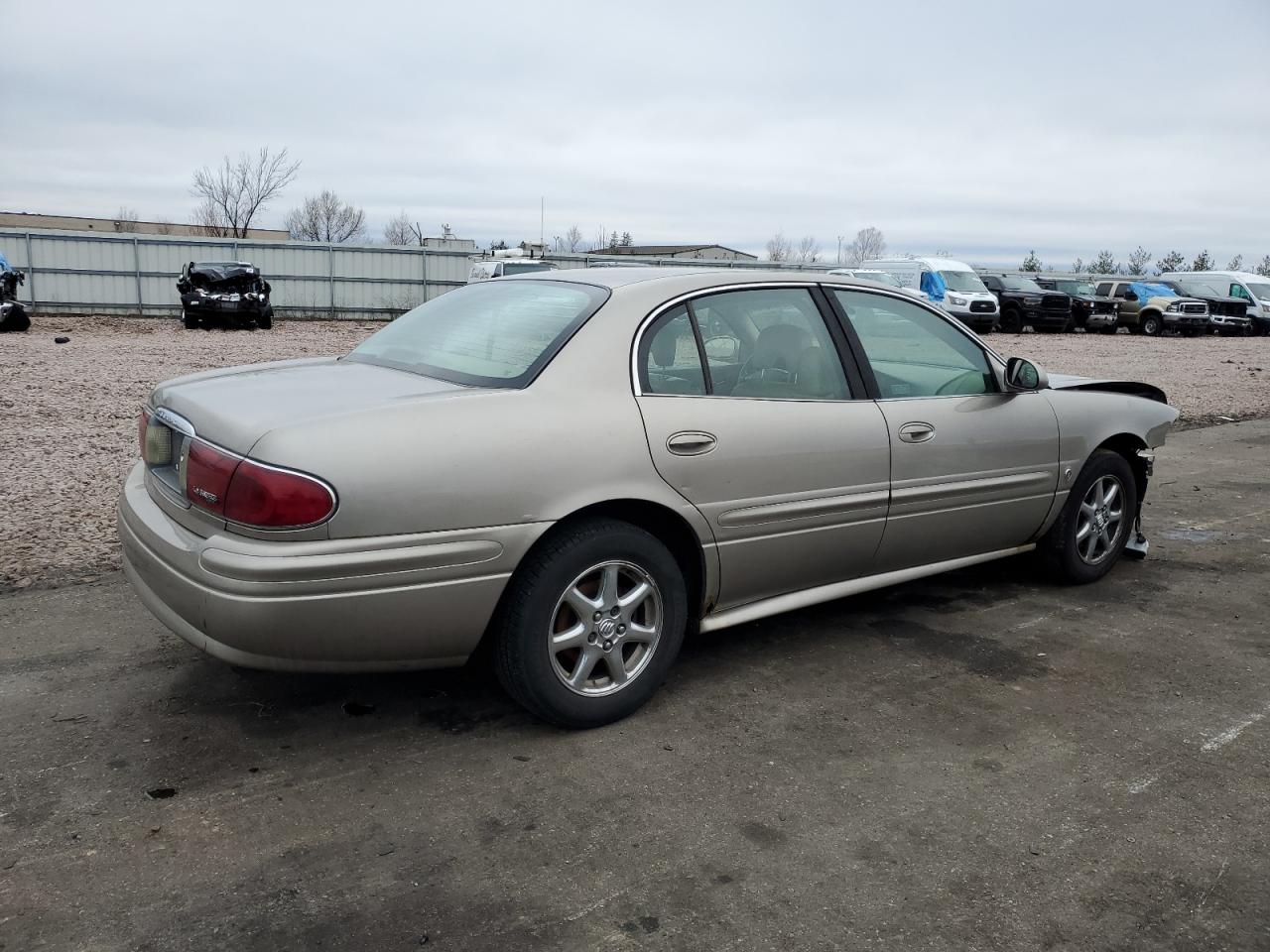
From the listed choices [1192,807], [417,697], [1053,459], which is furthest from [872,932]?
[1053,459]

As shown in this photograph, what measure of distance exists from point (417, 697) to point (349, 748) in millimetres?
424

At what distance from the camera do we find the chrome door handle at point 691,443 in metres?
3.55

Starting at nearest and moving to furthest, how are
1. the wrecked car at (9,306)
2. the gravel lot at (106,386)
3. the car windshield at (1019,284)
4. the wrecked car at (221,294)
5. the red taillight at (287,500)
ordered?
1. the red taillight at (287,500)
2. the gravel lot at (106,386)
3. the wrecked car at (9,306)
4. the wrecked car at (221,294)
5. the car windshield at (1019,284)

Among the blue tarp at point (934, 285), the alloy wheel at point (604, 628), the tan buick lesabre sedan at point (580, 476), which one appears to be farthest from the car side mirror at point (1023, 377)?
the blue tarp at point (934, 285)

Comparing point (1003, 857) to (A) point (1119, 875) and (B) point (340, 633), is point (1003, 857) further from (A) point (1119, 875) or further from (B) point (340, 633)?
(B) point (340, 633)

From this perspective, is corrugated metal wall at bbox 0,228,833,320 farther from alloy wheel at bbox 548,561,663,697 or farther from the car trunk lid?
alloy wheel at bbox 548,561,663,697

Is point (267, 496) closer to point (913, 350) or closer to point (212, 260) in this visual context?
point (913, 350)

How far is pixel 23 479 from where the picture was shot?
673 cm

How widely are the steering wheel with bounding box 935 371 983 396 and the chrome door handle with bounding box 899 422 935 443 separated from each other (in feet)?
0.76

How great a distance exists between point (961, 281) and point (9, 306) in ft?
71.1

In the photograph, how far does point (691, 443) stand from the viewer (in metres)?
3.59

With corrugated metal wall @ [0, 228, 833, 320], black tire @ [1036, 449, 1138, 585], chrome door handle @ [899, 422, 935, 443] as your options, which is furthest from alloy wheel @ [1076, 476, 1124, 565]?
corrugated metal wall @ [0, 228, 833, 320]

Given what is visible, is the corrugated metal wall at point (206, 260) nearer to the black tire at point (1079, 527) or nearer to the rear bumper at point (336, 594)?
the black tire at point (1079, 527)

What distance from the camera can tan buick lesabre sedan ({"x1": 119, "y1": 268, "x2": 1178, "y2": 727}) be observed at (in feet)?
9.89
